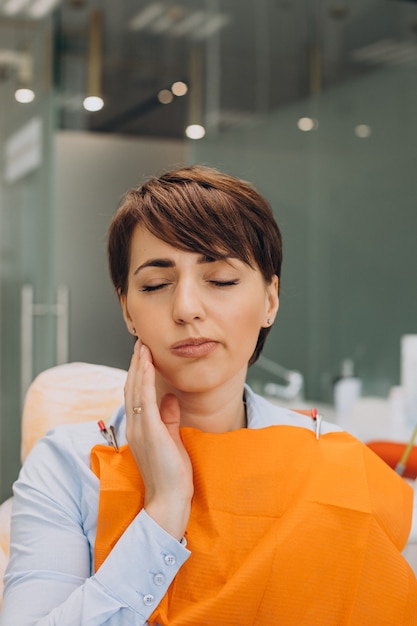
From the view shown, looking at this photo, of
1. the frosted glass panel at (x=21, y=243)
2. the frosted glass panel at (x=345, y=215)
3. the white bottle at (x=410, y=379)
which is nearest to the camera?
the white bottle at (x=410, y=379)

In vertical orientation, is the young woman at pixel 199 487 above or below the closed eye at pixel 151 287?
below

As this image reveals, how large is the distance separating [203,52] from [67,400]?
1.81m

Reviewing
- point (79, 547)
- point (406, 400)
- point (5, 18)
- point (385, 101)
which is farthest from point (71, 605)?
point (385, 101)

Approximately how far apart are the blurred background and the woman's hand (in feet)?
5.07

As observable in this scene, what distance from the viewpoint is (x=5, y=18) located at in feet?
8.98

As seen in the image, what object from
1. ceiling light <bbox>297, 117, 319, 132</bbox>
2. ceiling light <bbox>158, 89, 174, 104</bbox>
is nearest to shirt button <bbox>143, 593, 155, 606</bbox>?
ceiling light <bbox>158, 89, 174, 104</bbox>

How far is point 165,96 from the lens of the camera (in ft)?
9.17

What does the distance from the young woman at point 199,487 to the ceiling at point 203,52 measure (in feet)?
5.64

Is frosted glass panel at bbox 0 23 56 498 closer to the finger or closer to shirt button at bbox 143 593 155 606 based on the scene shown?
the finger

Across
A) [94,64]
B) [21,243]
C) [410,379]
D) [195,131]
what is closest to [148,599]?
[410,379]

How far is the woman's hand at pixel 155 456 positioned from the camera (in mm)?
1004

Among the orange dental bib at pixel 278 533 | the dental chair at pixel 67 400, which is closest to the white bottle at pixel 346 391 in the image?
the dental chair at pixel 67 400

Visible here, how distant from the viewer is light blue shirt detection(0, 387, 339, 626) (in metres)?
0.96

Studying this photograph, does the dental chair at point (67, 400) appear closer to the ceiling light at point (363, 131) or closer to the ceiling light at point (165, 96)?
the ceiling light at point (165, 96)
